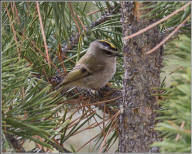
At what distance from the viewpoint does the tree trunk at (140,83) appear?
981 millimetres

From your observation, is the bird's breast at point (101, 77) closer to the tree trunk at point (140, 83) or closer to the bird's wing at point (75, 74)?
the bird's wing at point (75, 74)

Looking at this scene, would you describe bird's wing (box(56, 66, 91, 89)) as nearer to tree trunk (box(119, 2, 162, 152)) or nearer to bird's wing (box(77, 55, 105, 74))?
bird's wing (box(77, 55, 105, 74))

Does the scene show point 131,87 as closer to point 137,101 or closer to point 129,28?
point 137,101

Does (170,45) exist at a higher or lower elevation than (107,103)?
higher

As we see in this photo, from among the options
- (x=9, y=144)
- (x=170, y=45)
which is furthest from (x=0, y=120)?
(x=170, y=45)

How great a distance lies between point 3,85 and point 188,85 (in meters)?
0.55

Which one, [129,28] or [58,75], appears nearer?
[129,28]

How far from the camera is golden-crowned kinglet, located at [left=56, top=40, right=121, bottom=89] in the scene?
1751mm

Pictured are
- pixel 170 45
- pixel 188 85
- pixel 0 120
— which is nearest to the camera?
pixel 188 85

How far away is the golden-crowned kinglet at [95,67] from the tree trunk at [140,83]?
1.82 feet

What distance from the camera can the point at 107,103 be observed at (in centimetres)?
141

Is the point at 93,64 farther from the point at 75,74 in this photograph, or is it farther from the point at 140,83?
the point at 140,83

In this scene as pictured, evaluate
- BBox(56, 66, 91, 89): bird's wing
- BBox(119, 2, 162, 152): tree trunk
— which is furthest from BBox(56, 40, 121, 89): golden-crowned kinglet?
BBox(119, 2, 162, 152): tree trunk

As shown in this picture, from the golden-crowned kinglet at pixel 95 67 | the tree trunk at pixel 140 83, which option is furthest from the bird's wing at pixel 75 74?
the tree trunk at pixel 140 83
